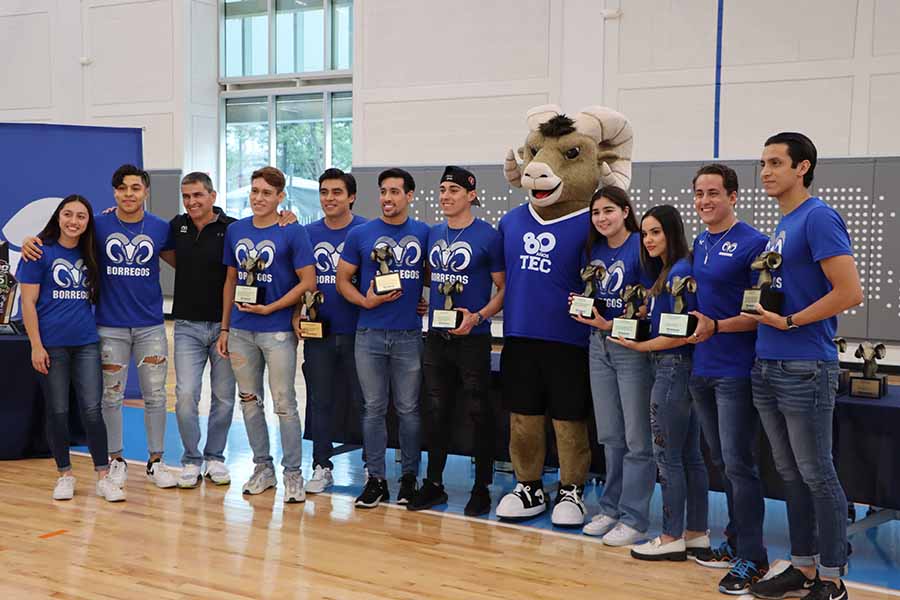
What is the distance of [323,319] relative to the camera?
496cm

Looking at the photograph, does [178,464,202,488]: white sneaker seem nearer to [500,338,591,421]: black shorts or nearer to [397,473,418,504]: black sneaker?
[397,473,418,504]: black sneaker

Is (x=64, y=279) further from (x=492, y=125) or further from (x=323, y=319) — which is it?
(x=492, y=125)

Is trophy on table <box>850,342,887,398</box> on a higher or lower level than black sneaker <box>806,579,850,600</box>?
Answer: higher

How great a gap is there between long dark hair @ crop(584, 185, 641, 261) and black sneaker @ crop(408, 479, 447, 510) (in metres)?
1.45

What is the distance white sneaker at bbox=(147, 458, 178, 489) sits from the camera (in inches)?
205

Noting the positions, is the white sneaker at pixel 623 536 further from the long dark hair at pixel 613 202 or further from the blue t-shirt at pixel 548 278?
the long dark hair at pixel 613 202

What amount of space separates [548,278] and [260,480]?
1917 millimetres

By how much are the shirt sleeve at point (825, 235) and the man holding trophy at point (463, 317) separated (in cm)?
168

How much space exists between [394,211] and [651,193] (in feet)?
20.2

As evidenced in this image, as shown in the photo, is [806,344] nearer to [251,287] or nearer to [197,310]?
[251,287]

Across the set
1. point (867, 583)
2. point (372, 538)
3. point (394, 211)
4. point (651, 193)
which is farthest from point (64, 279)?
point (651, 193)

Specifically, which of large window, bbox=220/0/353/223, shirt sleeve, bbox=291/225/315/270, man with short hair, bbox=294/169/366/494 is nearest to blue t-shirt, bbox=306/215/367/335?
man with short hair, bbox=294/169/366/494

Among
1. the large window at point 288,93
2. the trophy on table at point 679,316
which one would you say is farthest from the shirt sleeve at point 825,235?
the large window at point 288,93

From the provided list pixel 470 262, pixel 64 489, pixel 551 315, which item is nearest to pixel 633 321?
pixel 551 315
